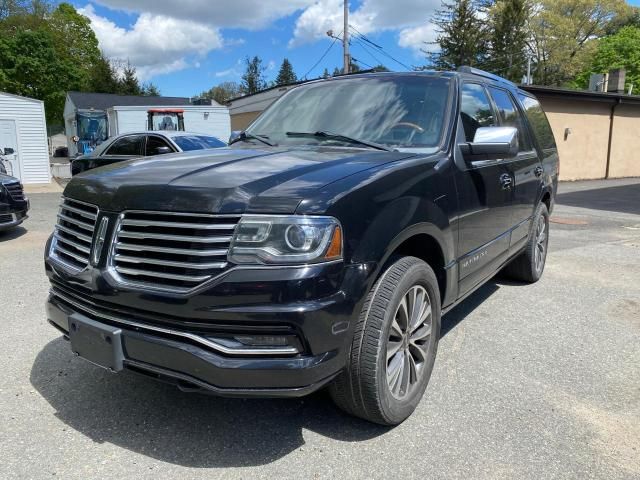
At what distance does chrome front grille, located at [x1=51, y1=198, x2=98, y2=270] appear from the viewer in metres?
2.64

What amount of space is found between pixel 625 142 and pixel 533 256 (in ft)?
64.2

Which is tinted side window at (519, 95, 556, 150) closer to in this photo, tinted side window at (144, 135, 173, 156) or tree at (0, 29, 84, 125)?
tinted side window at (144, 135, 173, 156)

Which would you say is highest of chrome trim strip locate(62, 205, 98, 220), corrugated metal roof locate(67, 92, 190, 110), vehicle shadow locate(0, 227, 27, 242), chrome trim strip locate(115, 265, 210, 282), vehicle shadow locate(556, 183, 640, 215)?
corrugated metal roof locate(67, 92, 190, 110)

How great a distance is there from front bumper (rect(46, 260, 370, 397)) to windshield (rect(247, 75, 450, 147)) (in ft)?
4.44

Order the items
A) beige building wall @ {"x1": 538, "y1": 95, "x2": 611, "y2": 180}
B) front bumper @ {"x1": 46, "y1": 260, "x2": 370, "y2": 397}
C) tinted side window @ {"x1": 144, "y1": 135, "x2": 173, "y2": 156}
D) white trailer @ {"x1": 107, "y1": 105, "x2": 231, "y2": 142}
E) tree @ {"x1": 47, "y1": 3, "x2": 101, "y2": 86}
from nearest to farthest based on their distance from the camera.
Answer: front bumper @ {"x1": 46, "y1": 260, "x2": 370, "y2": 397} → tinted side window @ {"x1": 144, "y1": 135, "x2": 173, "y2": 156} → beige building wall @ {"x1": 538, "y1": 95, "x2": 611, "y2": 180} → white trailer @ {"x1": 107, "y1": 105, "x2": 231, "y2": 142} → tree @ {"x1": 47, "y1": 3, "x2": 101, "y2": 86}

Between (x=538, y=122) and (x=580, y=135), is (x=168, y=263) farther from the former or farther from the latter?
(x=580, y=135)

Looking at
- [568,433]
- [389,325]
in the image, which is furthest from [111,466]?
[568,433]

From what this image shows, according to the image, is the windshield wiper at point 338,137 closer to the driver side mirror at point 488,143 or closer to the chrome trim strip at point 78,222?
the driver side mirror at point 488,143

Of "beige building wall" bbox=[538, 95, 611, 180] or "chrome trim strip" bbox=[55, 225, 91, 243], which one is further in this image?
"beige building wall" bbox=[538, 95, 611, 180]

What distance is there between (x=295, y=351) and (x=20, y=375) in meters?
2.28

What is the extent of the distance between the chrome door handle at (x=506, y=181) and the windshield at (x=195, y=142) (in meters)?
6.23

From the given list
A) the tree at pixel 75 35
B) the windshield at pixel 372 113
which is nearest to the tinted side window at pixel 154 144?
the windshield at pixel 372 113

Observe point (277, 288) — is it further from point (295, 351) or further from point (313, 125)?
point (313, 125)

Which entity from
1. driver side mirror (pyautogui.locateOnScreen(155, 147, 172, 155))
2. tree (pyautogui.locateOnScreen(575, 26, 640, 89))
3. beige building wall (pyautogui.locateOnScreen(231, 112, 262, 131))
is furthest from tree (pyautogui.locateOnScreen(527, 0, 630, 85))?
driver side mirror (pyautogui.locateOnScreen(155, 147, 172, 155))
